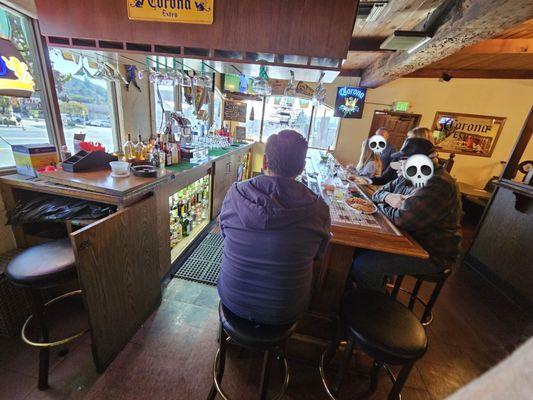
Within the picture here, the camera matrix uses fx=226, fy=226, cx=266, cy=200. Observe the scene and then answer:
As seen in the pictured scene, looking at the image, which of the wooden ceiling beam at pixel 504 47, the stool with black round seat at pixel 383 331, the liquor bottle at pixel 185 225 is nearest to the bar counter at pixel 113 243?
the liquor bottle at pixel 185 225

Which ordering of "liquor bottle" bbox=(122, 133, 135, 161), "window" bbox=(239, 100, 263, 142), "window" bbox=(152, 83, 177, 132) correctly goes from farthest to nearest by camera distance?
"window" bbox=(239, 100, 263, 142) → "window" bbox=(152, 83, 177, 132) → "liquor bottle" bbox=(122, 133, 135, 161)

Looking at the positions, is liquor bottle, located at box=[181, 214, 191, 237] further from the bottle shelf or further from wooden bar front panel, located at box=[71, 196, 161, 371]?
wooden bar front panel, located at box=[71, 196, 161, 371]

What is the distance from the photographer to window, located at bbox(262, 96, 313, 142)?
5.92 meters

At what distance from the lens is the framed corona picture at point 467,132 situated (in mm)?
5387

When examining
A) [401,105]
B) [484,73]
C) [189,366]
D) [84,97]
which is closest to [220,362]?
[189,366]

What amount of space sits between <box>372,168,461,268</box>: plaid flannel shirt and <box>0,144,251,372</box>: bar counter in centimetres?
179

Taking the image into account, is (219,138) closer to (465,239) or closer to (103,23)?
(103,23)

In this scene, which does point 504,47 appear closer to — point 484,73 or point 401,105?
point 401,105

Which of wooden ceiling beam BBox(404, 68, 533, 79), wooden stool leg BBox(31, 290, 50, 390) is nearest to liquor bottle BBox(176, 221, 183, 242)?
wooden stool leg BBox(31, 290, 50, 390)

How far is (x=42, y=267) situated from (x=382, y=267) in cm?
210

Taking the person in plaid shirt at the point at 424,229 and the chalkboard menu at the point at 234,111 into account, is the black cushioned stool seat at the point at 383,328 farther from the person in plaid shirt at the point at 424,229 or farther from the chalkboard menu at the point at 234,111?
the chalkboard menu at the point at 234,111

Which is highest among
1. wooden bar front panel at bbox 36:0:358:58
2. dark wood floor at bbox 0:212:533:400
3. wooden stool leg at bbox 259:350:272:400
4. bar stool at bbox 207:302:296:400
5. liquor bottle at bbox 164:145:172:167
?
wooden bar front panel at bbox 36:0:358:58
